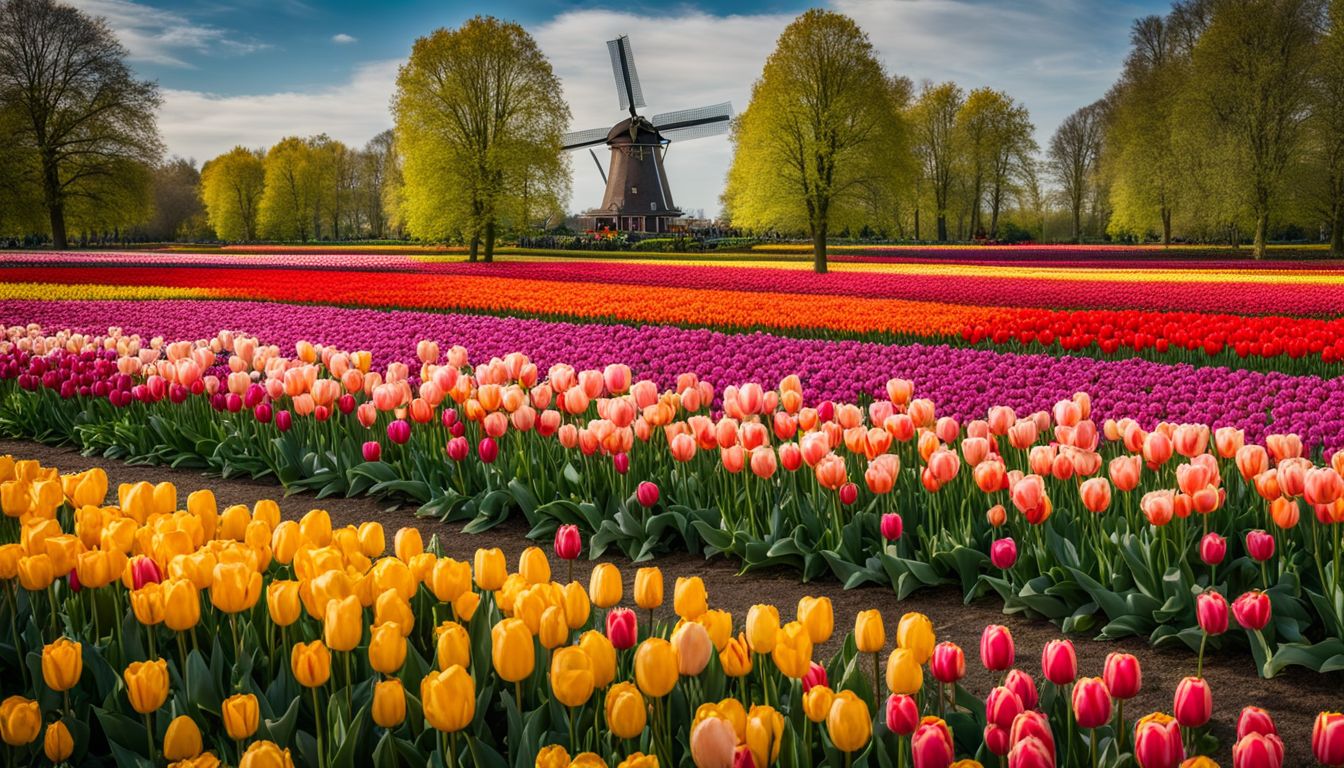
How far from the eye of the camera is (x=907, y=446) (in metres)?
5.62

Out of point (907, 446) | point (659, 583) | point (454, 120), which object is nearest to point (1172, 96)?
point (454, 120)

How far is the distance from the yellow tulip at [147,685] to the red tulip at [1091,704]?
5.93 ft

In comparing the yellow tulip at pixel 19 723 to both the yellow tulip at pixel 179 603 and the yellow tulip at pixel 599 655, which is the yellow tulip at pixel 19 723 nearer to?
the yellow tulip at pixel 179 603

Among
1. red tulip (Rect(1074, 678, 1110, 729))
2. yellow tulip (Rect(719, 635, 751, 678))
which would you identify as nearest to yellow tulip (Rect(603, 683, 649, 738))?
yellow tulip (Rect(719, 635, 751, 678))

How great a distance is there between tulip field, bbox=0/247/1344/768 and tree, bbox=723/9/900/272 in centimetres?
1921

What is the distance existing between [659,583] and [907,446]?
3.32m

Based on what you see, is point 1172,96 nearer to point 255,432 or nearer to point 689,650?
point 255,432

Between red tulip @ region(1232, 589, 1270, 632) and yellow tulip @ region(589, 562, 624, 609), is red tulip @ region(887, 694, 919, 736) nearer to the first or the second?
yellow tulip @ region(589, 562, 624, 609)

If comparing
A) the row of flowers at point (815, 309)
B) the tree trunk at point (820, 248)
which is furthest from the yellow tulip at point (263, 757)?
the tree trunk at point (820, 248)

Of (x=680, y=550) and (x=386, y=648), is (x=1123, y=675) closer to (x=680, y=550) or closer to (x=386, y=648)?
(x=386, y=648)

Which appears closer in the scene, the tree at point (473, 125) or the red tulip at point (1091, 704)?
the red tulip at point (1091, 704)

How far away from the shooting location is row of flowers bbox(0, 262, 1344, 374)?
9.73m

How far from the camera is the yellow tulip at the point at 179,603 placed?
97.9 inches

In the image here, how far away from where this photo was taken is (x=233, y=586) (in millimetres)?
2523
